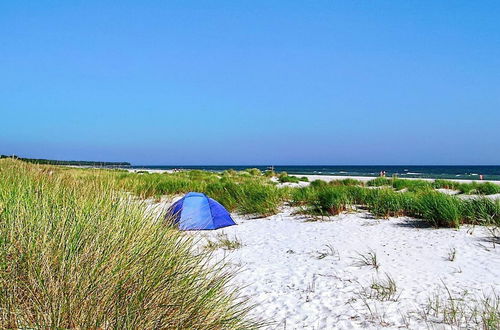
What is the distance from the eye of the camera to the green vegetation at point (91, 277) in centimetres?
201

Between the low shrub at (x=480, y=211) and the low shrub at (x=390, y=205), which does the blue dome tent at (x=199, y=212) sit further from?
the low shrub at (x=480, y=211)

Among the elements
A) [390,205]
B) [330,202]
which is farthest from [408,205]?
[330,202]

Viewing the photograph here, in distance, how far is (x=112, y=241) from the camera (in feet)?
8.79

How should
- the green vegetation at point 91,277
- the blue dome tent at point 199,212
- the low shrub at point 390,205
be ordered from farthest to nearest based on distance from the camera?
the low shrub at point 390,205
the blue dome tent at point 199,212
the green vegetation at point 91,277

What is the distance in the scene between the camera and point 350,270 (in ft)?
16.9

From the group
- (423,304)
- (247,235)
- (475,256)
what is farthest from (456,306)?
(247,235)

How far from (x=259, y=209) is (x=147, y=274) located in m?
7.63

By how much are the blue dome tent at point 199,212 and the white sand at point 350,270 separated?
347 millimetres

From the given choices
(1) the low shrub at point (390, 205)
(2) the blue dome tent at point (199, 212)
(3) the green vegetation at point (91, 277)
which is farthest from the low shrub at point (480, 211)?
(3) the green vegetation at point (91, 277)

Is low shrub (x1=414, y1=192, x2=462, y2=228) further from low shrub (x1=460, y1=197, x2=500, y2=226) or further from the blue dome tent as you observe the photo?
the blue dome tent

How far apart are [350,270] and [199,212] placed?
4038 millimetres

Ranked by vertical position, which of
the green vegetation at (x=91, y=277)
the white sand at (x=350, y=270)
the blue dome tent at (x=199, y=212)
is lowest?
the white sand at (x=350, y=270)

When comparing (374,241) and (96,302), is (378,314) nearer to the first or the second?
(96,302)

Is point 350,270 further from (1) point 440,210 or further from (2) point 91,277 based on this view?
(2) point 91,277
